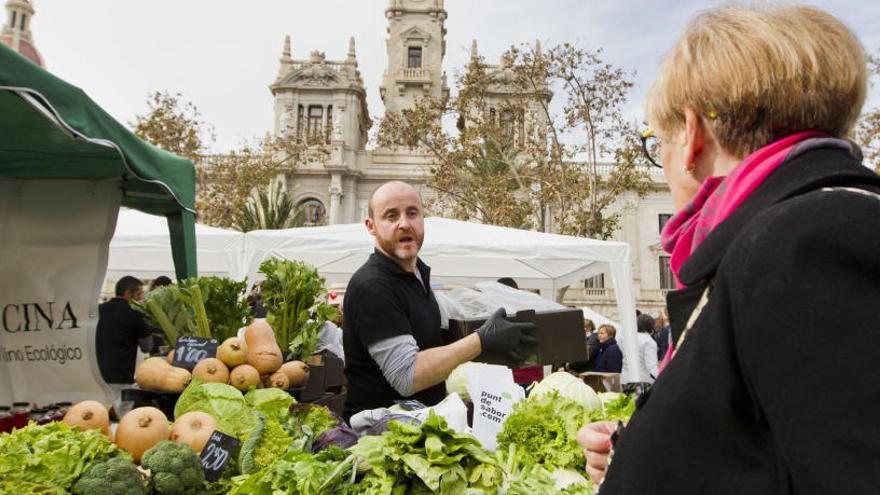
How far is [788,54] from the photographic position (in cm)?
93

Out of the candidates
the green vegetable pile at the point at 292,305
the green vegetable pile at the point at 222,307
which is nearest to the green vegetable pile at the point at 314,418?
the green vegetable pile at the point at 292,305

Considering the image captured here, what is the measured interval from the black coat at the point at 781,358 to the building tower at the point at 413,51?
153 feet

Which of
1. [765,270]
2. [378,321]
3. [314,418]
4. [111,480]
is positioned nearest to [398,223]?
[378,321]

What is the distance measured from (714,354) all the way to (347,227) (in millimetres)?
7603

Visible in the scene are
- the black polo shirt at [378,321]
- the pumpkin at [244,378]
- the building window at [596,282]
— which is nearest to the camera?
the black polo shirt at [378,321]

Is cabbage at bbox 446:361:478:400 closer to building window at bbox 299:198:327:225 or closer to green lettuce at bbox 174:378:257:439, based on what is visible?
green lettuce at bbox 174:378:257:439

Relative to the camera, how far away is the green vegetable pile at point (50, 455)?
179 centimetres

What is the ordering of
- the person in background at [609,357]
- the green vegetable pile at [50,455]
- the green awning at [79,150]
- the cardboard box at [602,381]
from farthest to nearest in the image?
the person in background at [609,357]
the cardboard box at [602,381]
the green awning at [79,150]
the green vegetable pile at [50,455]

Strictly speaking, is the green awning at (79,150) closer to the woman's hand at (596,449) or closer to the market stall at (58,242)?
the market stall at (58,242)

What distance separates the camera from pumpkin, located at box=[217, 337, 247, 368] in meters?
2.92

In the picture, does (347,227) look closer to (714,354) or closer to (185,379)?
(185,379)

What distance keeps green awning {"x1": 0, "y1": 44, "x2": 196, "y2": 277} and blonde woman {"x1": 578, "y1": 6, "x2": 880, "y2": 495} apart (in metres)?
2.73

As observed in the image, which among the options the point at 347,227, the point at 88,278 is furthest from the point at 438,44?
the point at 88,278

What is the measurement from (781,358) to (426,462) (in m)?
1.18
